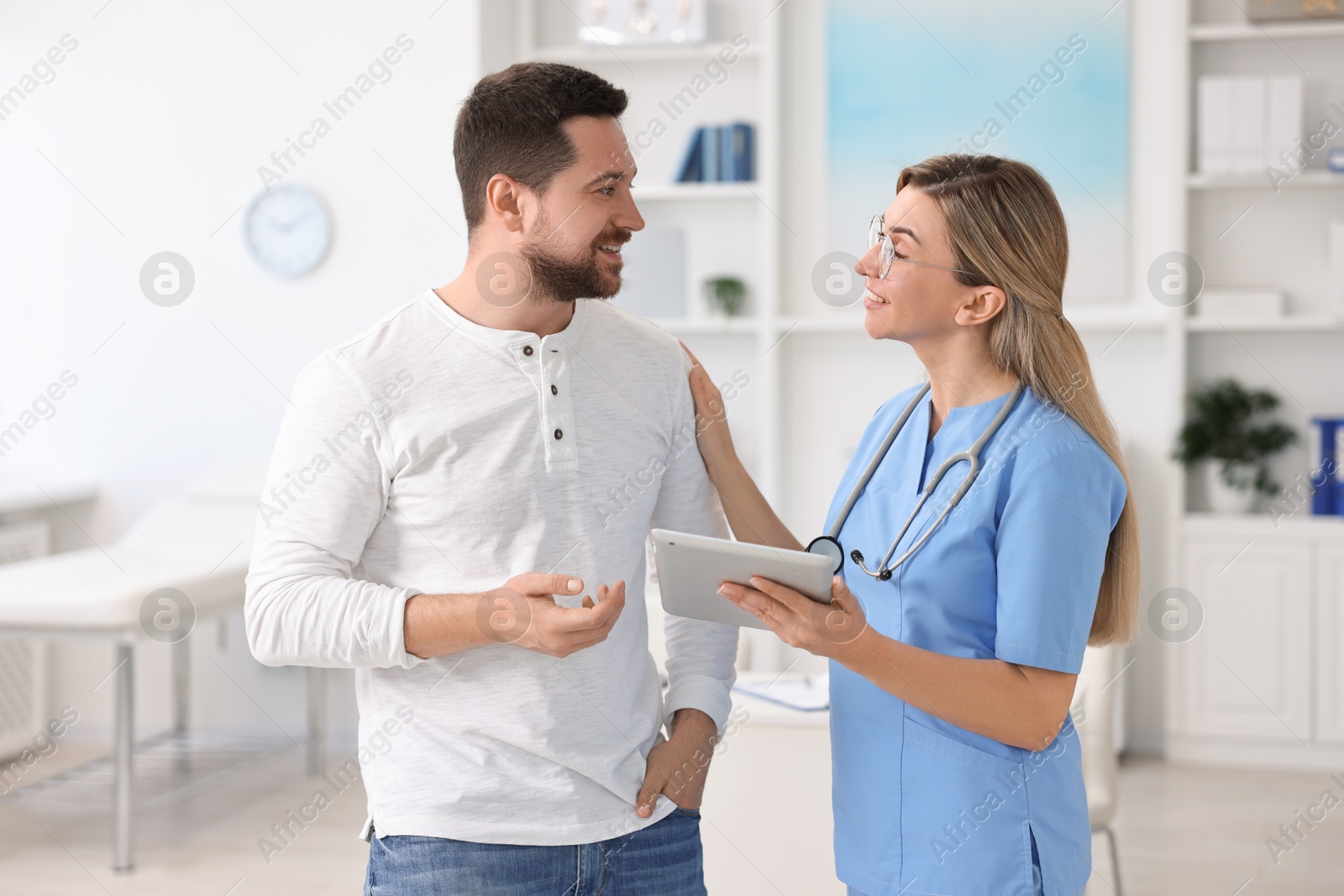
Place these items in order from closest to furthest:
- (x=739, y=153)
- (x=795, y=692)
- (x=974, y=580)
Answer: (x=974, y=580)
(x=795, y=692)
(x=739, y=153)

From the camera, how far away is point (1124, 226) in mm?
4344

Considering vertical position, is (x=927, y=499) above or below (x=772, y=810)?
above

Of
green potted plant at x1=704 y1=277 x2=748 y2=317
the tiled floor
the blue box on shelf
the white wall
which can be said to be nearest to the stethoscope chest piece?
the tiled floor

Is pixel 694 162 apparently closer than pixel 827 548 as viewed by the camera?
No

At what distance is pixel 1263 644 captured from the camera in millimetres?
4082

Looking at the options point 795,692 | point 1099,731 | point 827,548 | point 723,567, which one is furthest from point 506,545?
point 1099,731

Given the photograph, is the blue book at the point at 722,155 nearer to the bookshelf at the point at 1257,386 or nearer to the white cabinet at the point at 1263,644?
the bookshelf at the point at 1257,386

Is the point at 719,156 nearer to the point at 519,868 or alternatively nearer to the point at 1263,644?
the point at 1263,644

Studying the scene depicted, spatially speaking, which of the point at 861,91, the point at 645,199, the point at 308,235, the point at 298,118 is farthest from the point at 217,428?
the point at 861,91

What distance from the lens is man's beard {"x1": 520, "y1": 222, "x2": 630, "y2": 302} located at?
1.46m

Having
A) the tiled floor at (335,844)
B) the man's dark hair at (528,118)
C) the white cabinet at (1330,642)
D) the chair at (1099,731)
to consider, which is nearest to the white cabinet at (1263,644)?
the white cabinet at (1330,642)

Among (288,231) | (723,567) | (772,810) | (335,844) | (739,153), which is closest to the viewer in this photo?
(723,567)

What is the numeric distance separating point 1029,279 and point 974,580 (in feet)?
1.23

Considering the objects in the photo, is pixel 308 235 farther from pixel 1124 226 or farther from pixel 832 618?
pixel 832 618
